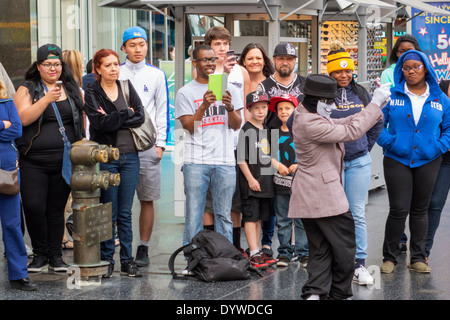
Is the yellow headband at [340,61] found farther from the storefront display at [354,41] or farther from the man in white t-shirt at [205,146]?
the storefront display at [354,41]

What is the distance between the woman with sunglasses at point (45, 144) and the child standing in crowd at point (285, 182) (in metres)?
1.79

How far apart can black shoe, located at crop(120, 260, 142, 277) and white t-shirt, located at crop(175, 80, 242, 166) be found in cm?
101

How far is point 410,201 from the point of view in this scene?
7.24 metres

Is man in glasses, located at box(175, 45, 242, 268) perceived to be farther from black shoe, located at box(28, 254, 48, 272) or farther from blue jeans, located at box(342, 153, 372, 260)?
black shoe, located at box(28, 254, 48, 272)

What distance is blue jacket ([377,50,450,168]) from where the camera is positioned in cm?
707

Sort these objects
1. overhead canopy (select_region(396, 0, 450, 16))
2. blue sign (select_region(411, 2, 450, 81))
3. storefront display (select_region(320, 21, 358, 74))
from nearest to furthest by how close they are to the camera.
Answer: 1. overhead canopy (select_region(396, 0, 450, 16))
2. blue sign (select_region(411, 2, 450, 81))
3. storefront display (select_region(320, 21, 358, 74))

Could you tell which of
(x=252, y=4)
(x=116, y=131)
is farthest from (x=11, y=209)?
(x=252, y=4)

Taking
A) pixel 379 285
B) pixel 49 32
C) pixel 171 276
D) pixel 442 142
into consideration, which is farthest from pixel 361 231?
pixel 49 32

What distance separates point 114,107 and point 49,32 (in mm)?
8448

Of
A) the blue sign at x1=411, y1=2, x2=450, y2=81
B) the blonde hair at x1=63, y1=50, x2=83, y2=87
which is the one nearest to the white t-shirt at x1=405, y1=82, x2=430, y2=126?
the blonde hair at x1=63, y1=50, x2=83, y2=87

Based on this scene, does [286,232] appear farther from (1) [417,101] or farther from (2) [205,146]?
(1) [417,101]

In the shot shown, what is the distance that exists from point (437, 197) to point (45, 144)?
361 centimetres

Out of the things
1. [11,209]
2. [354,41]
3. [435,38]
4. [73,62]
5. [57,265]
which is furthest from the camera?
[354,41]

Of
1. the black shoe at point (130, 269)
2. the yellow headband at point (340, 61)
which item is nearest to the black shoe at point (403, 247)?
the yellow headband at point (340, 61)
